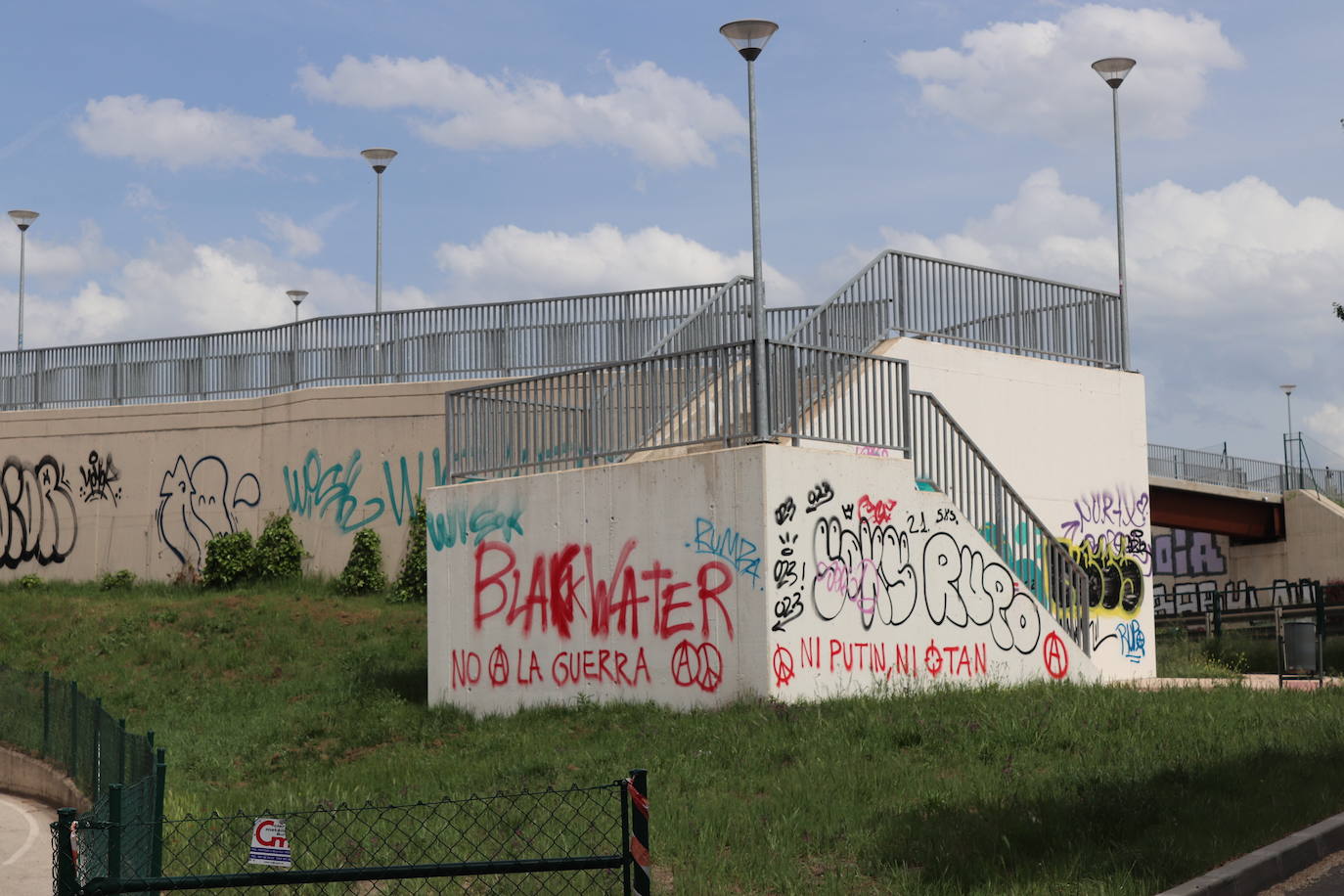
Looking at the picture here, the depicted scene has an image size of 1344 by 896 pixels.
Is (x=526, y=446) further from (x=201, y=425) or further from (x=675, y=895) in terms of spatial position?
(x=201, y=425)

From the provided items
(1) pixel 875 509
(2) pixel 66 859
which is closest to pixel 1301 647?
(1) pixel 875 509

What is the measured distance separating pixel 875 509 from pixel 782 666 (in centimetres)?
221

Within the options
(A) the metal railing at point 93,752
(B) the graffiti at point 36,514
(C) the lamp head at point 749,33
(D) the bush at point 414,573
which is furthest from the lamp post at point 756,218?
(B) the graffiti at point 36,514

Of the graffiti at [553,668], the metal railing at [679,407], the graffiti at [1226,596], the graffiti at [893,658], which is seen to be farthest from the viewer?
the graffiti at [1226,596]

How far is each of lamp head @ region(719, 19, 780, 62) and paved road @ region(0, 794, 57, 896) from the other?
10.7m

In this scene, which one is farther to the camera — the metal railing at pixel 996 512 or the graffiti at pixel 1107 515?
the graffiti at pixel 1107 515

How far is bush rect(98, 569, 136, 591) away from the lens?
1195 inches

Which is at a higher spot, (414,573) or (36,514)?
(36,514)

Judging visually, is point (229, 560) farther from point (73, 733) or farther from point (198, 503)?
point (73, 733)

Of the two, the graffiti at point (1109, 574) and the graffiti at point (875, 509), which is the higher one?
the graffiti at point (875, 509)

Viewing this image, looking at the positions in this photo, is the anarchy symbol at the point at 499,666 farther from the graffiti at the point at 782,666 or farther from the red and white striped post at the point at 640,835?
the red and white striped post at the point at 640,835

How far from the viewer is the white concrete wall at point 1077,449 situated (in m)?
21.1

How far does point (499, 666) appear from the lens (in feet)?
59.5

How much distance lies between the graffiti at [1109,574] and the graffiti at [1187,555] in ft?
106
